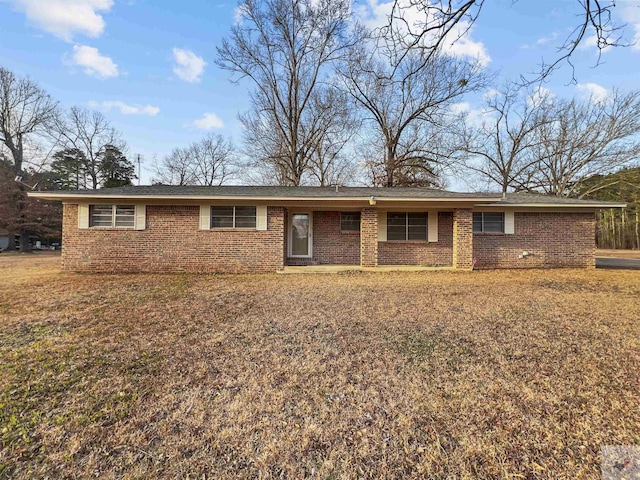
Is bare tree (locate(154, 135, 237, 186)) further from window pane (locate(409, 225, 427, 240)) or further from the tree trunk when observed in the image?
window pane (locate(409, 225, 427, 240))

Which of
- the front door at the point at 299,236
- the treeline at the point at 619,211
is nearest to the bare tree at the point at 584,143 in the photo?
the treeline at the point at 619,211

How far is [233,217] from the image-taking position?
934 cm

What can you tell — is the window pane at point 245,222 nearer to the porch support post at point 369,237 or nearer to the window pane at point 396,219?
the porch support post at point 369,237

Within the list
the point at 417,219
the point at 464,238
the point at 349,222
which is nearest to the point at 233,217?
the point at 349,222

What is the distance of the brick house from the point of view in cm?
902

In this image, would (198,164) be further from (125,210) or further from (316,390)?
(316,390)

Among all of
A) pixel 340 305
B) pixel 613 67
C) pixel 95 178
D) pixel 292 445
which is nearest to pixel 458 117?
pixel 613 67

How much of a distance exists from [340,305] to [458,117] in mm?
17488

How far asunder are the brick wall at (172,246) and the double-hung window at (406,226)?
12.5 ft

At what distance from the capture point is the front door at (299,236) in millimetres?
10594

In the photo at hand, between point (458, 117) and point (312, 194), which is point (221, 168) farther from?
point (312, 194)

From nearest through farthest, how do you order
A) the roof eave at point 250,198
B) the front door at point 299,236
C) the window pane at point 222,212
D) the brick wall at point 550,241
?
the roof eave at point 250,198, the window pane at point 222,212, the brick wall at point 550,241, the front door at point 299,236

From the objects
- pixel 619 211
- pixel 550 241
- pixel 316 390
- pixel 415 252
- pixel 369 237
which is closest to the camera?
pixel 316 390

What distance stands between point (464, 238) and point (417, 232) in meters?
1.49
